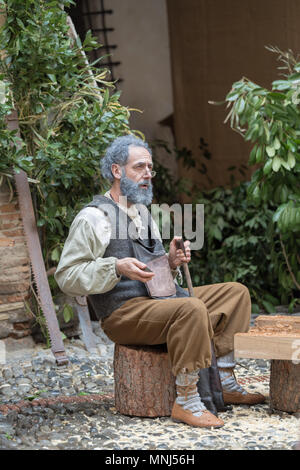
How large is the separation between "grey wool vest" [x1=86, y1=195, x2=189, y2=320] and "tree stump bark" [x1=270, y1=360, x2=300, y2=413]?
815 millimetres

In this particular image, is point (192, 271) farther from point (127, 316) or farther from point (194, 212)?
point (127, 316)

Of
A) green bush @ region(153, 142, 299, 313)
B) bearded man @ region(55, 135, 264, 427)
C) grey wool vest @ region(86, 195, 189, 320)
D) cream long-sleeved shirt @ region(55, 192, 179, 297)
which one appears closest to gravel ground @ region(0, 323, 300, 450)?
bearded man @ region(55, 135, 264, 427)

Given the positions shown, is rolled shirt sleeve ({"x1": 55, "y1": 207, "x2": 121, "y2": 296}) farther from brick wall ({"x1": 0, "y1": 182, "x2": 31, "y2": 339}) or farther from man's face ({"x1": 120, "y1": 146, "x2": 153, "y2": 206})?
brick wall ({"x1": 0, "y1": 182, "x2": 31, "y2": 339})

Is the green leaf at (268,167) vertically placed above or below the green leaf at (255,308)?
above

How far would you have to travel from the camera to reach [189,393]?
3865 mm

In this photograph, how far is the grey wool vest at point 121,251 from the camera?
4.04m

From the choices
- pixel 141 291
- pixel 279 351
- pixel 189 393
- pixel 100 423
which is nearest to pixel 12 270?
pixel 141 291

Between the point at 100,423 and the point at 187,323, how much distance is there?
736mm

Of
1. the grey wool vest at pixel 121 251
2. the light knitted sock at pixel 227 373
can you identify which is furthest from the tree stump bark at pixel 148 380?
the light knitted sock at pixel 227 373

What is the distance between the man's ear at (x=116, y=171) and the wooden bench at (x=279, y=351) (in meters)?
1.07

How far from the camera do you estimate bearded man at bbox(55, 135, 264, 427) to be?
3.79m

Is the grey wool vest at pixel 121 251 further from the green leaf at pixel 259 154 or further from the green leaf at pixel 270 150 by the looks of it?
the green leaf at pixel 259 154

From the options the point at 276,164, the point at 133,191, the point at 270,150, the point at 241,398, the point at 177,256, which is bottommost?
the point at 241,398

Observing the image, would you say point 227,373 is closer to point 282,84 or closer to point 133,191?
point 133,191
